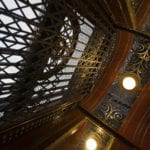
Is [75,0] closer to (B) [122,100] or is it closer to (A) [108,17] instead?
(A) [108,17]

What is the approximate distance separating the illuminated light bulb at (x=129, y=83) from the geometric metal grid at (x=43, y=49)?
651 millimetres

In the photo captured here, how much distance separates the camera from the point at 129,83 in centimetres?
355

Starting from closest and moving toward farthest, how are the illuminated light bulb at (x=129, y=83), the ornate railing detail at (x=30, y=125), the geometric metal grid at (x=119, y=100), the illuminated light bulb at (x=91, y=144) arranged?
the illuminated light bulb at (x=129, y=83) < the ornate railing detail at (x=30, y=125) < the illuminated light bulb at (x=91, y=144) < the geometric metal grid at (x=119, y=100)

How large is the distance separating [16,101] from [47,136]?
1.36 metres

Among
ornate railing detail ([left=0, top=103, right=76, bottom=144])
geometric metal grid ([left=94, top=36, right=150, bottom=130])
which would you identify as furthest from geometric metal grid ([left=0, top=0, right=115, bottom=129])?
geometric metal grid ([left=94, top=36, right=150, bottom=130])

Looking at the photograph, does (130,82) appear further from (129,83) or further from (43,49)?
(43,49)

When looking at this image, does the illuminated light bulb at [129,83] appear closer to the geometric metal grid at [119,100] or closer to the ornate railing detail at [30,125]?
the ornate railing detail at [30,125]

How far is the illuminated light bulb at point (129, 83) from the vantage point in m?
3.55

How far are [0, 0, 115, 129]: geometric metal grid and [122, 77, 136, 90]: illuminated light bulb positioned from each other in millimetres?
651

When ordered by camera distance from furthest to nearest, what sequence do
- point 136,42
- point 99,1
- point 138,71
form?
point 136,42 < point 138,71 < point 99,1

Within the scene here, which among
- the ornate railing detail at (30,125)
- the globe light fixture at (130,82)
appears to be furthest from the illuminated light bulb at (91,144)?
the globe light fixture at (130,82)

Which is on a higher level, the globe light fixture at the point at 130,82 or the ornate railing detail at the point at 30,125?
the globe light fixture at the point at 130,82

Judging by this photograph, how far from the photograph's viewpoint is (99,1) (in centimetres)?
314

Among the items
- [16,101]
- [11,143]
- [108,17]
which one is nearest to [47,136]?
[11,143]
